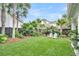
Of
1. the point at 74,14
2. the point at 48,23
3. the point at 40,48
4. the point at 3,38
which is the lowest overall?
the point at 40,48

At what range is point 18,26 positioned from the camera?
3.37 meters

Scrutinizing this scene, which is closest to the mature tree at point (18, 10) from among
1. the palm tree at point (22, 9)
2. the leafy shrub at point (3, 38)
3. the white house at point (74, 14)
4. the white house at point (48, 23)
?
the palm tree at point (22, 9)

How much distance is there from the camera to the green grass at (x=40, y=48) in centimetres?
331

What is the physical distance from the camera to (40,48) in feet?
11.0

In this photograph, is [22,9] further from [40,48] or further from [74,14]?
[74,14]

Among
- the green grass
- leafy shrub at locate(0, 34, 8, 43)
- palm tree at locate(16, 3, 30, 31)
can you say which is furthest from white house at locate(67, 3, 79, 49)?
leafy shrub at locate(0, 34, 8, 43)

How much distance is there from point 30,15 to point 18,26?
28cm

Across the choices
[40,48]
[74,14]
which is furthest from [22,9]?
[74,14]

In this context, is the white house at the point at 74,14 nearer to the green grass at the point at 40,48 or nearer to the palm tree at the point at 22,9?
the green grass at the point at 40,48

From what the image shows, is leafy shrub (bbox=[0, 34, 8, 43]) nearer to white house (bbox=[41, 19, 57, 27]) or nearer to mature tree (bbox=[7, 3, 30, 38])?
mature tree (bbox=[7, 3, 30, 38])

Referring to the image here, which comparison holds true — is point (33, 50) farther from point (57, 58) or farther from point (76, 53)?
point (76, 53)

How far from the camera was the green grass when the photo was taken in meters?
3.31

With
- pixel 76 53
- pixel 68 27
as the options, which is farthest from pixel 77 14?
pixel 76 53

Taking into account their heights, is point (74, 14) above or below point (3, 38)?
above
